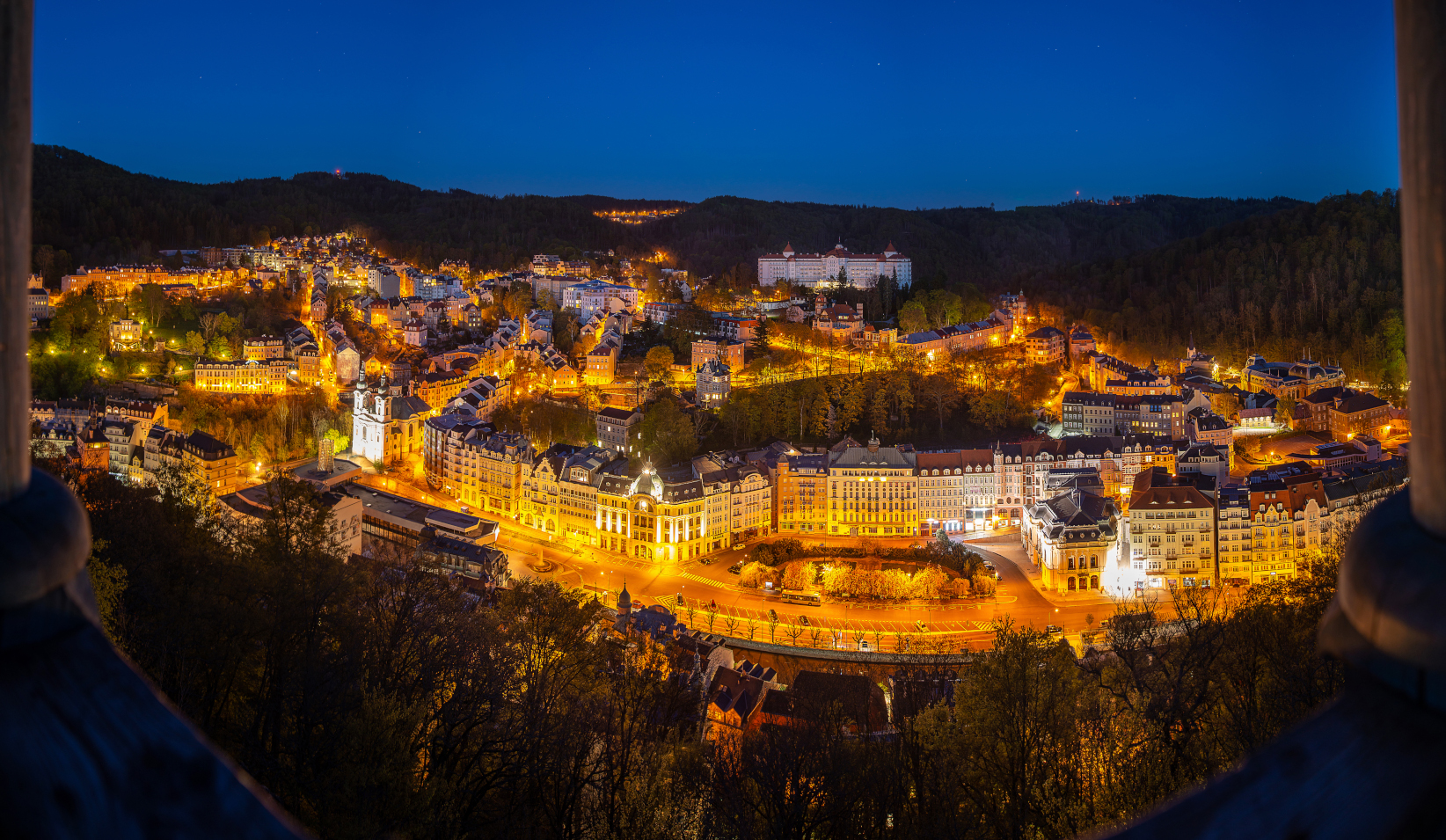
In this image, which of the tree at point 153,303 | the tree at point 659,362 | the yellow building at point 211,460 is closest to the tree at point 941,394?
the tree at point 659,362

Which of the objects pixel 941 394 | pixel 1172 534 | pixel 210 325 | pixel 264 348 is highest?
pixel 210 325

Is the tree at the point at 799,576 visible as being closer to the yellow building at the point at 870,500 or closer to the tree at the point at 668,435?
the yellow building at the point at 870,500

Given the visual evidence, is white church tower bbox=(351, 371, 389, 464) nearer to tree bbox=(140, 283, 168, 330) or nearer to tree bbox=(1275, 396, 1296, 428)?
tree bbox=(140, 283, 168, 330)

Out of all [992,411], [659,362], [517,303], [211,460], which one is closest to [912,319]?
[992,411]

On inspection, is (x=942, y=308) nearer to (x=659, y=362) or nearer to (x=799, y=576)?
(x=659, y=362)

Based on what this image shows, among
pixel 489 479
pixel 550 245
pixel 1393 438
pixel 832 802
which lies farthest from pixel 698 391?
pixel 550 245

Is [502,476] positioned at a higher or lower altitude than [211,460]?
lower

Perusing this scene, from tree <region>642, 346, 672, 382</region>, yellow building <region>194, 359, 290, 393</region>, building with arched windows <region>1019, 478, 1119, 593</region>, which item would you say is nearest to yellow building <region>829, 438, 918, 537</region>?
building with arched windows <region>1019, 478, 1119, 593</region>
